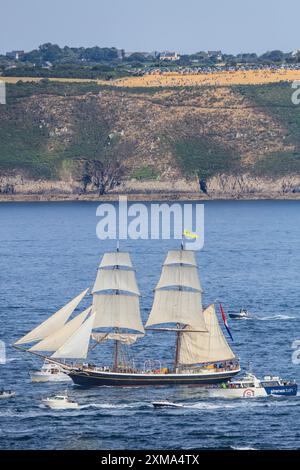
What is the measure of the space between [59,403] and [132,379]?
25.7ft

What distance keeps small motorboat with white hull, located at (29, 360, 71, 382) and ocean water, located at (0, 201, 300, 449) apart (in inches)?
35.6

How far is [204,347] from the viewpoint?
78.7 metres

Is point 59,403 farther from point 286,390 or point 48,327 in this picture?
point 286,390

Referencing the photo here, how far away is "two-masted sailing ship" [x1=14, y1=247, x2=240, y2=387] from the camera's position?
76.0 meters

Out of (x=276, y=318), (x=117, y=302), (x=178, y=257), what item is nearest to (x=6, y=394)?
(x=117, y=302)

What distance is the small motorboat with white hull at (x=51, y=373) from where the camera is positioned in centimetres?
7712

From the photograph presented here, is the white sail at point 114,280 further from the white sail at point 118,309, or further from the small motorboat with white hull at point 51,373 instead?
the small motorboat with white hull at point 51,373

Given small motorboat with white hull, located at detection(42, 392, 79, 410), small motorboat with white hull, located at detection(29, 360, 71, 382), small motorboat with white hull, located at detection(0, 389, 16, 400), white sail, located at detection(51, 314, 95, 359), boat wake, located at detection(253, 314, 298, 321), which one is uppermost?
boat wake, located at detection(253, 314, 298, 321)

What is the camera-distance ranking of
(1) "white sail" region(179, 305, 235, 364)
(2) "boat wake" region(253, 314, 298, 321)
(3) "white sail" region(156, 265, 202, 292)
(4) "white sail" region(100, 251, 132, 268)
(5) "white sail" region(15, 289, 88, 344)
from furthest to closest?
(2) "boat wake" region(253, 314, 298, 321)
(3) "white sail" region(156, 265, 202, 292)
(4) "white sail" region(100, 251, 132, 268)
(1) "white sail" region(179, 305, 235, 364)
(5) "white sail" region(15, 289, 88, 344)

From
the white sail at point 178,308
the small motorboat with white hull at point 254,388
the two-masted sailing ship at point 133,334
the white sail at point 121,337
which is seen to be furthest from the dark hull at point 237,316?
the small motorboat with white hull at point 254,388

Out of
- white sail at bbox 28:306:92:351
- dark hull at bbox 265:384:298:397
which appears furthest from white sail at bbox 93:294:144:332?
dark hull at bbox 265:384:298:397

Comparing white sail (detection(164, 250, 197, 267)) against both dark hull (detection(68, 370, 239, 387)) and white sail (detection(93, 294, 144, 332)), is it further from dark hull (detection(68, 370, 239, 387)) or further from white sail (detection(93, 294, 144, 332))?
dark hull (detection(68, 370, 239, 387))
